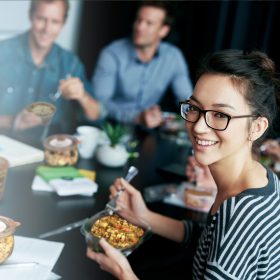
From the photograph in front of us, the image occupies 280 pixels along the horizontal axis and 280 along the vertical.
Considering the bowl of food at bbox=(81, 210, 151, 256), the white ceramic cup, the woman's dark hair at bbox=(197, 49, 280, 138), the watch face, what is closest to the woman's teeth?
the woman's dark hair at bbox=(197, 49, 280, 138)

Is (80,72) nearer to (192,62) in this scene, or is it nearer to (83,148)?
(83,148)

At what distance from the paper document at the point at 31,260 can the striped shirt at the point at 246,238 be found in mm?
336

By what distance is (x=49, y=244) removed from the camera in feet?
3.79

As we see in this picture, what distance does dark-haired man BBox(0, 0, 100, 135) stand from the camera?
7.77 ft

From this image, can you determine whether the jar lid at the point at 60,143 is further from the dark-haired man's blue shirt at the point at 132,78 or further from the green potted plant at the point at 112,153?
the dark-haired man's blue shirt at the point at 132,78

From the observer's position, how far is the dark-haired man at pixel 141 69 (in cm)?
290

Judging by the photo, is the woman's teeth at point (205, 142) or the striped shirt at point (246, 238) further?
the woman's teeth at point (205, 142)

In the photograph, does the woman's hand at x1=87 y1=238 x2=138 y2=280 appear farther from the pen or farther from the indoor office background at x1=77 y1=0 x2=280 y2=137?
the indoor office background at x1=77 y1=0 x2=280 y2=137

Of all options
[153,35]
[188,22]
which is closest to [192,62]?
[188,22]

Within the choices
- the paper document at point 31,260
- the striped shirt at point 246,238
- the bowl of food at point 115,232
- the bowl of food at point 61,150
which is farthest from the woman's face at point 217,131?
the bowl of food at point 61,150

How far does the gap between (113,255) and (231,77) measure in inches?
18.3

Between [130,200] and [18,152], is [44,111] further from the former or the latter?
[130,200]

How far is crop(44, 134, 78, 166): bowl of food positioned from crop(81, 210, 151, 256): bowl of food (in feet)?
1.40

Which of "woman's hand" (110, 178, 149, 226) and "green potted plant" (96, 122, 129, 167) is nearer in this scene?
"woman's hand" (110, 178, 149, 226)
